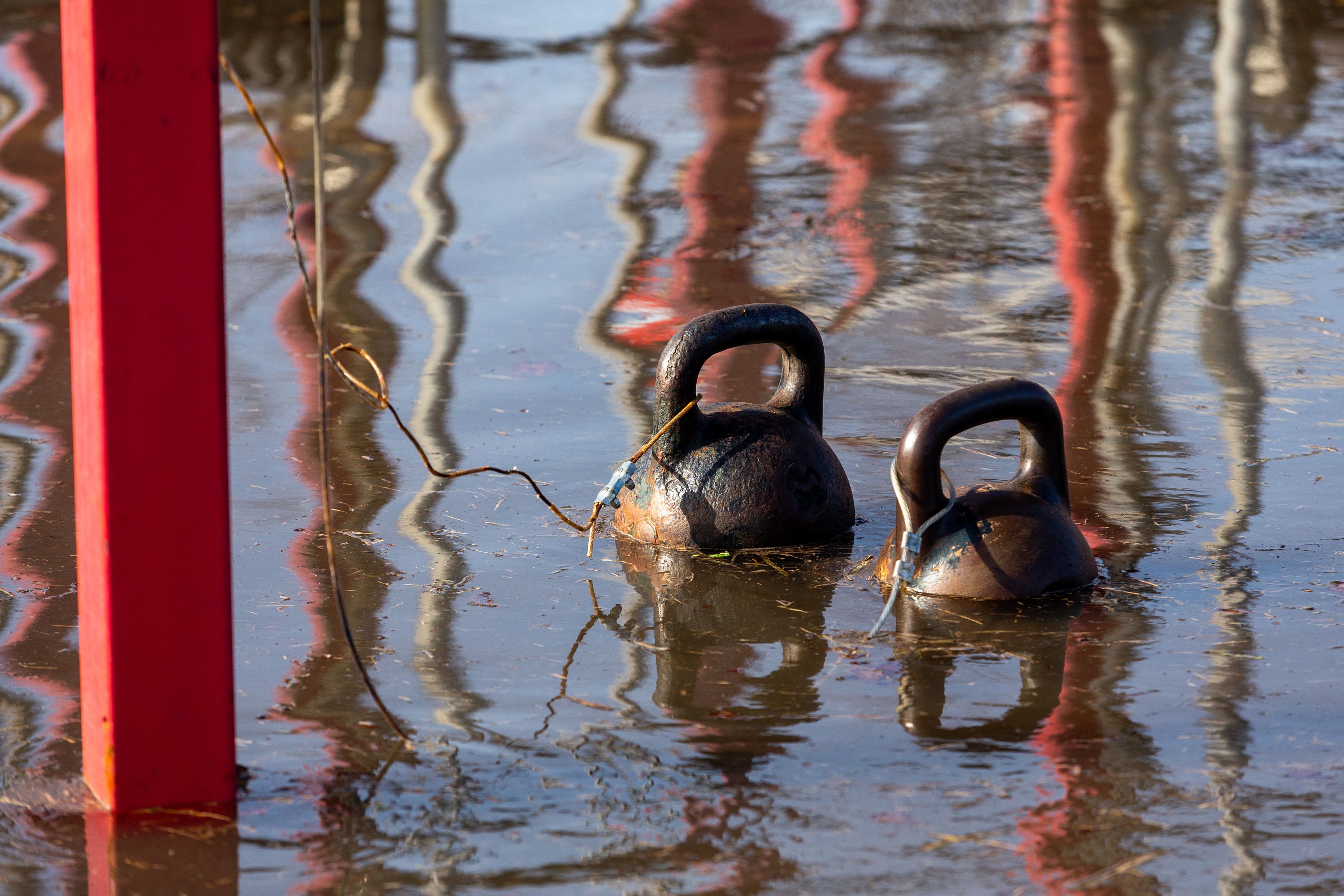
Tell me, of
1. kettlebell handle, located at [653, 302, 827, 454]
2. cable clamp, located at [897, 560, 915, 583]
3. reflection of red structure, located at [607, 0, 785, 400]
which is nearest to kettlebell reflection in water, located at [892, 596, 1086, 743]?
cable clamp, located at [897, 560, 915, 583]

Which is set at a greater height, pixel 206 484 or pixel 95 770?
pixel 206 484

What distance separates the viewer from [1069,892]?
319 cm

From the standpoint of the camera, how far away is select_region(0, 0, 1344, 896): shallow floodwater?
11.2ft

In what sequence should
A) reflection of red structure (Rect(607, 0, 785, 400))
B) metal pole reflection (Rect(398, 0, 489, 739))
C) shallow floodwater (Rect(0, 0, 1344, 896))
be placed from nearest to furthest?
shallow floodwater (Rect(0, 0, 1344, 896)), metal pole reflection (Rect(398, 0, 489, 739)), reflection of red structure (Rect(607, 0, 785, 400))

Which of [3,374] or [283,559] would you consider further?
[3,374]

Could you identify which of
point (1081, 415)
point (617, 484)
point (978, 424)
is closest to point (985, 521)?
point (978, 424)

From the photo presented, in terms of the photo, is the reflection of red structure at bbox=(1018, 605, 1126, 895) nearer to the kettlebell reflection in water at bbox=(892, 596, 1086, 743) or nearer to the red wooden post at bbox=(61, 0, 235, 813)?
the kettlebell reflection in water at bbox=(892, 596, 1086, 743)

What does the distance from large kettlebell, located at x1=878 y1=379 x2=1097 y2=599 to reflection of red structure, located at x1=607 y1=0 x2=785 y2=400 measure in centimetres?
189

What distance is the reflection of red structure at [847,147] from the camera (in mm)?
8453

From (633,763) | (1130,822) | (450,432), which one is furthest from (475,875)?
(450,432)

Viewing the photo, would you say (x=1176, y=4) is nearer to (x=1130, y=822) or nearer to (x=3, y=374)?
(x=3, y=374)

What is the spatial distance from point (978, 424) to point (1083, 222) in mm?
4874

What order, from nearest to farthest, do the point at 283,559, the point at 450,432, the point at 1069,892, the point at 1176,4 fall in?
the point at 1069,892, the point at 283,559, the point at 450,432, the point at 1176,4

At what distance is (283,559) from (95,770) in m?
1.56
